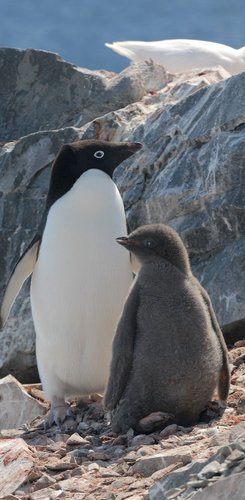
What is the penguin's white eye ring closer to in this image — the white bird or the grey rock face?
the grey rock face

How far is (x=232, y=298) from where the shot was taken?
8781 mm

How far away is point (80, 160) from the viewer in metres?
8.30

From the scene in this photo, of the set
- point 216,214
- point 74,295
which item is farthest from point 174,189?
point 74,295

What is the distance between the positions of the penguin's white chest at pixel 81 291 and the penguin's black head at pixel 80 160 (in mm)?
211

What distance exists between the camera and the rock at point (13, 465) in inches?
212

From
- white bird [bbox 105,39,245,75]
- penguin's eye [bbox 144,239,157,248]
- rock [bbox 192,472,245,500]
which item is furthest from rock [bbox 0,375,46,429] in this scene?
white bird [bbox 105,39,245,75]

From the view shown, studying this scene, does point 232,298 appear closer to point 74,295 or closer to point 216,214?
point 216,214

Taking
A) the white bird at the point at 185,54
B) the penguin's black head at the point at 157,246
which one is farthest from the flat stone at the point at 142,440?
the white bird at the point at 185,54

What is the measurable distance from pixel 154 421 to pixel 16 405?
8.30 feet

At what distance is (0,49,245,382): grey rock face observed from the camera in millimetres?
9188

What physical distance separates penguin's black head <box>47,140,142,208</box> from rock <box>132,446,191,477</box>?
3.39m

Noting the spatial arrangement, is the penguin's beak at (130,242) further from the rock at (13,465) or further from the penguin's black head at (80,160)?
the penguin's black head at (80,160)

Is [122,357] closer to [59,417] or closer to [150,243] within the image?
[150,243]

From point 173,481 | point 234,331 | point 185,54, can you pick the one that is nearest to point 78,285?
point 234,331
